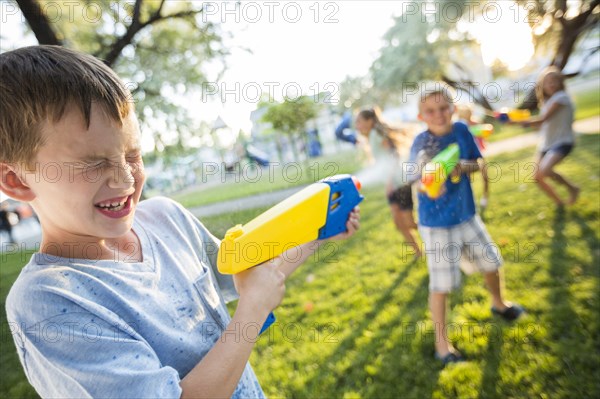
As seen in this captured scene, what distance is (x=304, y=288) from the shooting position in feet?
15.0

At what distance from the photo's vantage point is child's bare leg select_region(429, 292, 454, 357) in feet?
8.85

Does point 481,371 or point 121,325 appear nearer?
point 121,325

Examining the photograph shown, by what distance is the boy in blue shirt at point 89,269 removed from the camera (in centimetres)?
77

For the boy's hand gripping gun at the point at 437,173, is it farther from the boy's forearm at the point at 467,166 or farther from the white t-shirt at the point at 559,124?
the white t-shirt at the point at 559,124

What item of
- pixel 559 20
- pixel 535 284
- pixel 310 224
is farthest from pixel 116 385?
pixel 559 20

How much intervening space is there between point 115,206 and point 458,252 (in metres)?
2.64

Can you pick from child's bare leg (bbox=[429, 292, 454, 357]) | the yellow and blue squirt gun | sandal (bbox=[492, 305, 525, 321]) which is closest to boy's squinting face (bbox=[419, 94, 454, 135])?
child's bare leg (bbox=[429, 292, 454, 357])

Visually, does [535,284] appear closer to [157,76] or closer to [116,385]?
[116,385]

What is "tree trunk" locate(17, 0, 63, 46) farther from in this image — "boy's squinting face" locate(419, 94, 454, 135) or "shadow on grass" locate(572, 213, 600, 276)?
"shadow on grass" locate(572, 213, 600, 276)

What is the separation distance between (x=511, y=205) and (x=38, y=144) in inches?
264

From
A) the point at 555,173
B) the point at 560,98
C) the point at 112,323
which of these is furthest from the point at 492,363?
the point at 560,98

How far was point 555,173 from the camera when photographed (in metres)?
5.35

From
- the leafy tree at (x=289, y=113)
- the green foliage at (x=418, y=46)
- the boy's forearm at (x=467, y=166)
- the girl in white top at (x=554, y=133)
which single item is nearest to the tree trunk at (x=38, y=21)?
the boy's forearm at (x=467, y=166)

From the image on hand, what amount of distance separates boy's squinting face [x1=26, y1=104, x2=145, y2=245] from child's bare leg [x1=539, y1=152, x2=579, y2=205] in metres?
6.08
